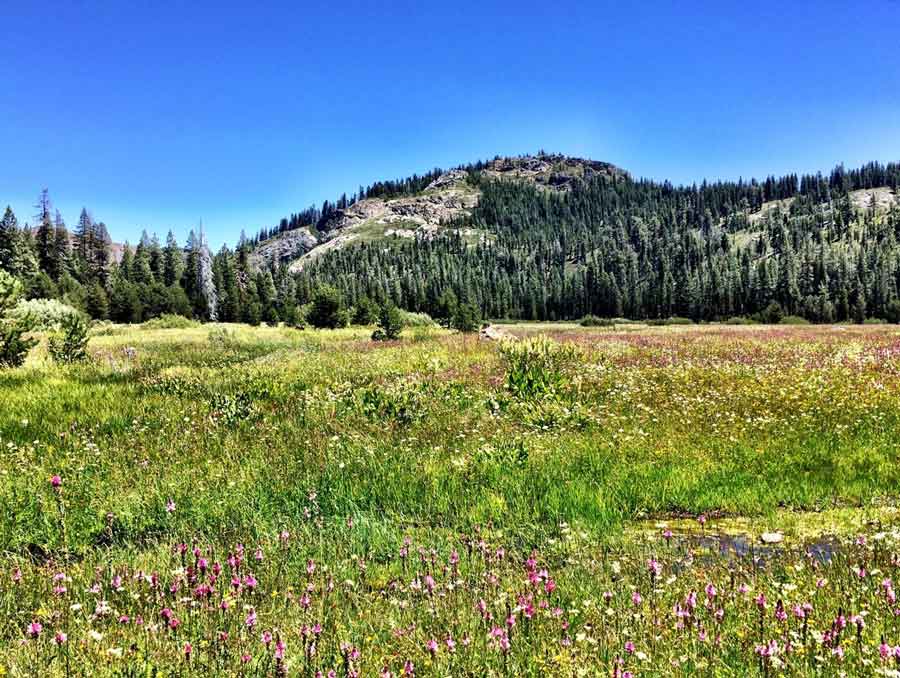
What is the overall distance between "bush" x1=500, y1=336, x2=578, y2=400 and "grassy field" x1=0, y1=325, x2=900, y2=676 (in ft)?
0.49

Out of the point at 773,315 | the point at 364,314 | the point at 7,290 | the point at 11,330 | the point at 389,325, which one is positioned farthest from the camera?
the point at 773,315

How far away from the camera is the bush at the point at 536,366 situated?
12211 millimetres

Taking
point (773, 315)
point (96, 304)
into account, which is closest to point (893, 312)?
point (773, 315)

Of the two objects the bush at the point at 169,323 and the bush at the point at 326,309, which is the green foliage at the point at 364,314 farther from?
the bush at the point at 169,323

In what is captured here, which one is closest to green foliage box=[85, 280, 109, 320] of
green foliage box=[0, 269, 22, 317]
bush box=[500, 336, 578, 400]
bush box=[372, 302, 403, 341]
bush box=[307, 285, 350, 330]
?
bush box=[307, 285, 350, 330]

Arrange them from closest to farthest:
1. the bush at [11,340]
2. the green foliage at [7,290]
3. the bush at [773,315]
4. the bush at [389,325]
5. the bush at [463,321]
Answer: the green foliage at [7,290] → the bush at [11,340] → the bush at [389,325] → the bush at [463,321] → the bush at [773,315]

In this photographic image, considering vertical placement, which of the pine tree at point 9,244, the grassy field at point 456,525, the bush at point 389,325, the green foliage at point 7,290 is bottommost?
the grassy field at point 456,525

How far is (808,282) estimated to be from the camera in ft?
470

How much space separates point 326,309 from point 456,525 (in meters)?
59.3

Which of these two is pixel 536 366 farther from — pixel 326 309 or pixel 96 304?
pixel 96 304

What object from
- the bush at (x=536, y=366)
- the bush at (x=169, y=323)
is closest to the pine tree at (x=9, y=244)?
the bush at (x=169, y=323)

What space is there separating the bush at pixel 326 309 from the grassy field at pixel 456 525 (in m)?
48.8

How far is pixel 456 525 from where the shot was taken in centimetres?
599

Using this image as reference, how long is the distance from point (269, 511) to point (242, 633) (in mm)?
3077
